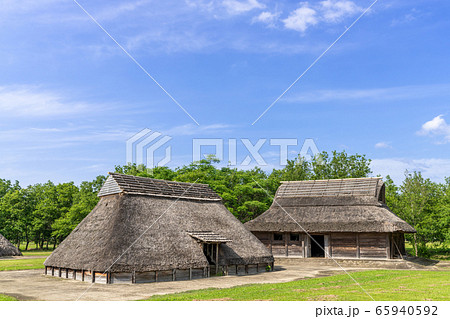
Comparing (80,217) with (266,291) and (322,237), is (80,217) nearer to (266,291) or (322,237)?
(322,237)

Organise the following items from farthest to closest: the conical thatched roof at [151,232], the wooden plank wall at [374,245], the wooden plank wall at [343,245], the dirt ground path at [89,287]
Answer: the wooden plank wall at [343,245]
the wooden plank wall at [374,245]
the conical thatched roof at [151,232]
the dirt ground path at [89,287]

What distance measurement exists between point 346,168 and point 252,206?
20.4 m

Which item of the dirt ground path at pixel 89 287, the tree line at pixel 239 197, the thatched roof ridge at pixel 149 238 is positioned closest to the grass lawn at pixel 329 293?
the dirt ground path at pixel 89 287

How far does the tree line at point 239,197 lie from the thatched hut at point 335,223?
799 cm

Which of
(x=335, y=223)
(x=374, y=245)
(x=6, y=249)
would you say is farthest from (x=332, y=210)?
(x=6, y=249)

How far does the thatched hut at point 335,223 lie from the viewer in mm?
34406

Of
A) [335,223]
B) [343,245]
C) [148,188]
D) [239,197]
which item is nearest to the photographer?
[148,188]

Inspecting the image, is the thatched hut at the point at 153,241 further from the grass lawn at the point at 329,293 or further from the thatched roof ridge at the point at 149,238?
the grass lawn at the point at 329,293

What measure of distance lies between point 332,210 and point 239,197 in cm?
2155

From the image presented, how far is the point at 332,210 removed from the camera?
124 ft

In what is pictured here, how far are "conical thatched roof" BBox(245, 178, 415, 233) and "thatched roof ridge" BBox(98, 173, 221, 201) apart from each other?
9877 mm

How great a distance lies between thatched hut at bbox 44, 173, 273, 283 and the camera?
21344 millimetres

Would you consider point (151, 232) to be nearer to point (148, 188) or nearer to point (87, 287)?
point (148, 188)
